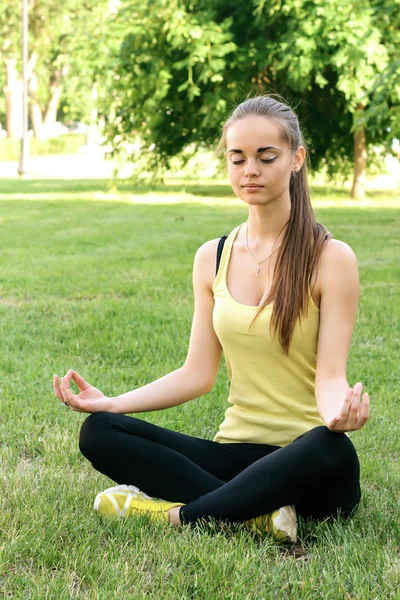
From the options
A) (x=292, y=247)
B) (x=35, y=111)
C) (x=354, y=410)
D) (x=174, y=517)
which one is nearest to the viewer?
(x=354, y=410)

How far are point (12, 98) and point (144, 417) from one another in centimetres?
4639

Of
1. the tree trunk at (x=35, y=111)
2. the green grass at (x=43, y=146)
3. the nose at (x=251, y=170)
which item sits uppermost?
the nose at (x=251, y=170)

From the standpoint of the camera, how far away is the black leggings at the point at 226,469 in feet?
9.02

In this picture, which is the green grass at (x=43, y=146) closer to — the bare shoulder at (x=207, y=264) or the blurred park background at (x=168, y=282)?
the blurred park background at (x=168, y=282)

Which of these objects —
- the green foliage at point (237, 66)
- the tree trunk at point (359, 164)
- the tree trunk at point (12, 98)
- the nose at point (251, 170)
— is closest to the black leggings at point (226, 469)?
the nose at point (251, 170)

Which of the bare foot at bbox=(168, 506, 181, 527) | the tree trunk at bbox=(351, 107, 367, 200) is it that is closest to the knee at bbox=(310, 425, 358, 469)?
the bare foot at bbox=(168, 506, 181, 527)

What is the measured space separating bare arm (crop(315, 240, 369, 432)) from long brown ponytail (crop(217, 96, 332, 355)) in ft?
0.18

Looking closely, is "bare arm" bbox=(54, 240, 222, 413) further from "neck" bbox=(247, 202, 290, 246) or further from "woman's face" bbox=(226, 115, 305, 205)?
"woman's face" bbox=(226, 115, 305, 205)

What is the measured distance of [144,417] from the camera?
4.35m

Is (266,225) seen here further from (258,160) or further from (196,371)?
(196,371)

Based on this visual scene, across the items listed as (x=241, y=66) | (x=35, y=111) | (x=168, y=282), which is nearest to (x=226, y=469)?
(x=168, y=282)

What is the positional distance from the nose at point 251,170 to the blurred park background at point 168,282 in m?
0.55

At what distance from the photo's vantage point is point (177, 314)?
647 centimetres

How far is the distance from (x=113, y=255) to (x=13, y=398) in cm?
510
